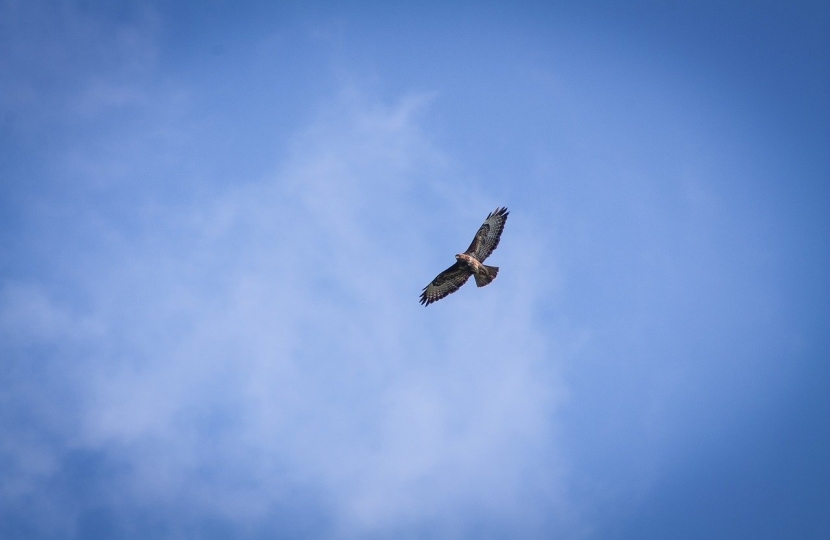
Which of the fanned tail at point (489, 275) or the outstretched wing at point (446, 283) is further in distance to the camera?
the outstretched wing at point (446, 283)

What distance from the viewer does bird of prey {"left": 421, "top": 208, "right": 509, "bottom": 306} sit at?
22875 mm

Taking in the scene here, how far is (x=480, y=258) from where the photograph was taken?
Result: 23.2 m

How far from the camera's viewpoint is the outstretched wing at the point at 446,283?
23239mm

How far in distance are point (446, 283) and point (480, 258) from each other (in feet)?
5.35

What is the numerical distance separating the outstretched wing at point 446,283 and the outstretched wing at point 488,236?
0.67 metres

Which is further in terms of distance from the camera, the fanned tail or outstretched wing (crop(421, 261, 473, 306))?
outstretched wing (crop(421, 261, 473, 306))

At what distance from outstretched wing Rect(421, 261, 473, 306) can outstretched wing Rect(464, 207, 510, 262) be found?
→ 2.18 feet

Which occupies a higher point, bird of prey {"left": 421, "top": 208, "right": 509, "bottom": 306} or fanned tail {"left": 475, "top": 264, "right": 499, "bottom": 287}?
bird of prey {"left": 421, "top": 208, "right": 509, "bottom": 306}

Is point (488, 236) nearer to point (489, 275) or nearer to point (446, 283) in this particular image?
point (489, 275)

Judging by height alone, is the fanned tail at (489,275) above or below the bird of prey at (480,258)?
below

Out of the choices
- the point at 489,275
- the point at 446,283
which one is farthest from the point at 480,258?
the point at 446,283

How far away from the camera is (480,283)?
76.0 ft

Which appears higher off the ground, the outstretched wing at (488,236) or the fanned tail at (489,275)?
the outstretched wing at (488,236)

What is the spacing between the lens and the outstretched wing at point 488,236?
23.1m
